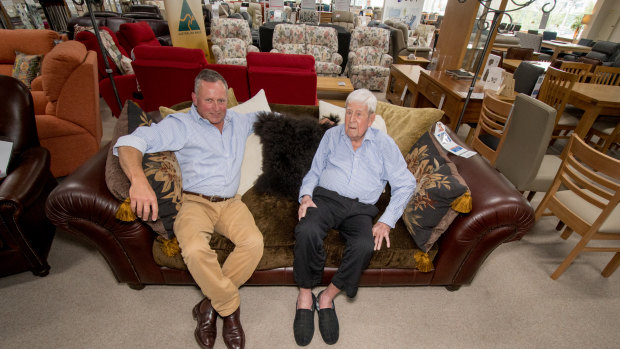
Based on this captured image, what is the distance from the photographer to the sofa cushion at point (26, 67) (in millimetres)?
2715

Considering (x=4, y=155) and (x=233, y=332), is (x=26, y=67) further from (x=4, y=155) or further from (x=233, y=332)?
(x=233, y=332)

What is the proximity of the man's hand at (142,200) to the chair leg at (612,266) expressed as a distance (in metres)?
2.81

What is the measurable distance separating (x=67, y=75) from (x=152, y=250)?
1793 mm

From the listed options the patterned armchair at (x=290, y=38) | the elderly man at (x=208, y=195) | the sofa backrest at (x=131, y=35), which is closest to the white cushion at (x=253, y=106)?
the elderly man at (x=208, y=195)

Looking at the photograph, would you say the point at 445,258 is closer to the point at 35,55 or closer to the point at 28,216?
the point at 28,216

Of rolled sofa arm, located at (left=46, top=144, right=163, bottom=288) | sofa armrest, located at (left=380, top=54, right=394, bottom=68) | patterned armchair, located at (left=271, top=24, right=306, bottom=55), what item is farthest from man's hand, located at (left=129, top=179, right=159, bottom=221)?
sofa armrest, located at (left=380, top=54, right=394, bottom=68)

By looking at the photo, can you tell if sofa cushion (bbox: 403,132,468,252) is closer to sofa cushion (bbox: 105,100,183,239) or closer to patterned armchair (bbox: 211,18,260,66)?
sofa cushion (bbox: 105,100,183,239)

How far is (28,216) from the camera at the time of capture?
1.46 m

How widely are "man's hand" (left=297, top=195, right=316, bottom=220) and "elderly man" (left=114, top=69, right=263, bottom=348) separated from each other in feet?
0.79

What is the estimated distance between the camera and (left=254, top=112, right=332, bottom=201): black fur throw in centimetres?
161

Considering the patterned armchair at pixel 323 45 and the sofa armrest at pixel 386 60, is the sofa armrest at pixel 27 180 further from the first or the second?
the sofa armrest at pixel 386 60

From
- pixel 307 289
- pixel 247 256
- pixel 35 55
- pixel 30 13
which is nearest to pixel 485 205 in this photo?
pixel 307 289

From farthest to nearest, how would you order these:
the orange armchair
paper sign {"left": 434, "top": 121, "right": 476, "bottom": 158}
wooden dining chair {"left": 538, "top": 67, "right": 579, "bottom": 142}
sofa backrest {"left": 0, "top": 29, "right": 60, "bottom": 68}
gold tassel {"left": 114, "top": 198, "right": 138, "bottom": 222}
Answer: sofa backrest {"left": 0, "top": 29, "right": 60, "bottom": 68}, wooden dining chair {"left": 538, "top": 67, "right": 579, "bottom": 142}, the orange armchair, paper sign {"left": 434, "top": 121, "right": 476, "bottom": 158}, gold tassel {"left": 114, "top": 198, "right": 138, "bottom": 222}

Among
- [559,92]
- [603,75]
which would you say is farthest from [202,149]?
[603,75]
